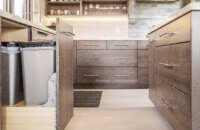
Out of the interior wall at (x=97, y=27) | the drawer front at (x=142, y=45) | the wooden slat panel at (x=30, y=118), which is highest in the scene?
the interior wall at (x=97, y=27)

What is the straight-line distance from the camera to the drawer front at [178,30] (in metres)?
1.16

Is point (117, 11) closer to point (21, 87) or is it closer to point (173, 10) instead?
point (173, 10)

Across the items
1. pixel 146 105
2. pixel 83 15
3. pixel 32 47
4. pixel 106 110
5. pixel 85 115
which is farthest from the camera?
pixel 83 15

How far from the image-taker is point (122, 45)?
3.54 metres

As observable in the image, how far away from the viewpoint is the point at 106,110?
2.20 metres

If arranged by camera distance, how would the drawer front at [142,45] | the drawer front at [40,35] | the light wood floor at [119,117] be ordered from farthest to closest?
the drawer front at [142,45] → the drawer front at [40,35] → the light wood floor at [119,117]

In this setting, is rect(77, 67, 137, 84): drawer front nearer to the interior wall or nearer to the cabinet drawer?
the cabinet drawer

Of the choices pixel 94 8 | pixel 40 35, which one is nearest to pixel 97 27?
pixel 94 8

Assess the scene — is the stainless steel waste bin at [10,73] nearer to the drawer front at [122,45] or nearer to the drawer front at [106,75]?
the drawer front at [106,75]

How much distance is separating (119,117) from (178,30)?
0.99m

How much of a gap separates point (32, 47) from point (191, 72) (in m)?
0.97

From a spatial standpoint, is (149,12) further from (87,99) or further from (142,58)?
(87,99)

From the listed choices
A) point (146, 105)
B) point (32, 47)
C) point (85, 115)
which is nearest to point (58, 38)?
point (32, 47)

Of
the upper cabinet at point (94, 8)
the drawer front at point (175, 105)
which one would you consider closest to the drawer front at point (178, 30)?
the drawer front at point (175, 105)
